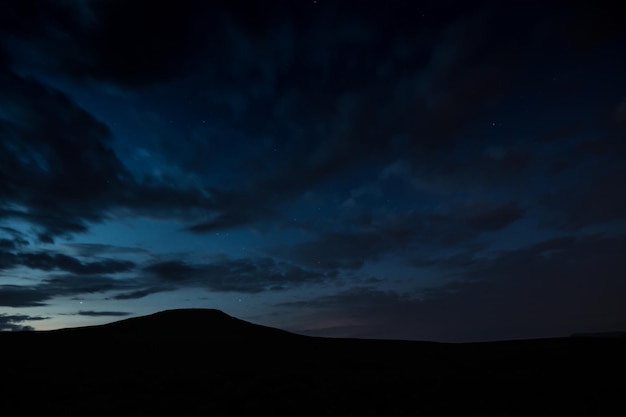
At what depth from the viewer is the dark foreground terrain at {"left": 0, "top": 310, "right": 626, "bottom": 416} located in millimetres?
14516

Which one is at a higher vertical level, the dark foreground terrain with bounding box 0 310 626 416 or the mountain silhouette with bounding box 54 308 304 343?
the mountain silhouette with bounding box 54 308 304 343

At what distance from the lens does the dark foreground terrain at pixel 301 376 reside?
47.6 feet

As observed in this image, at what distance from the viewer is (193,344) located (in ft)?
102

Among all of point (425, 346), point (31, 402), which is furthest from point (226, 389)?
point (425, 346)

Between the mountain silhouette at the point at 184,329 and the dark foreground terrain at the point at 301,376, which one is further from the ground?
the mountain silhouette at the point at 184,329

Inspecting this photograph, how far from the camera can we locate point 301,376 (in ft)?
64.4

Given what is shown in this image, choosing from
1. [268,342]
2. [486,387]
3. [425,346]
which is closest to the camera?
[486,387]

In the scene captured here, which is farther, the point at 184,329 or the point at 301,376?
the point at 184,329

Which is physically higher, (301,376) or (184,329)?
(184,329)

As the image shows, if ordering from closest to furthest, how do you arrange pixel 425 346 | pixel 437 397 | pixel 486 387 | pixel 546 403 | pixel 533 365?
pixel 546 403, pixel 437 397, pixel 486 387, pixel 533 365, pixel 425 346

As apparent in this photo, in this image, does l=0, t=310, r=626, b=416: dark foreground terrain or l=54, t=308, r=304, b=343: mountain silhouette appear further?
l=54, t=308, r=304, b=343: mountain silhouette

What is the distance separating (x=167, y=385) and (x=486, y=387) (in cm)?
1541

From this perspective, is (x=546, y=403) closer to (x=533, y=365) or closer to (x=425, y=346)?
(x=533, y=365)

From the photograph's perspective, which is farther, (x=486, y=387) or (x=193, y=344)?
(x=193, y=344)
